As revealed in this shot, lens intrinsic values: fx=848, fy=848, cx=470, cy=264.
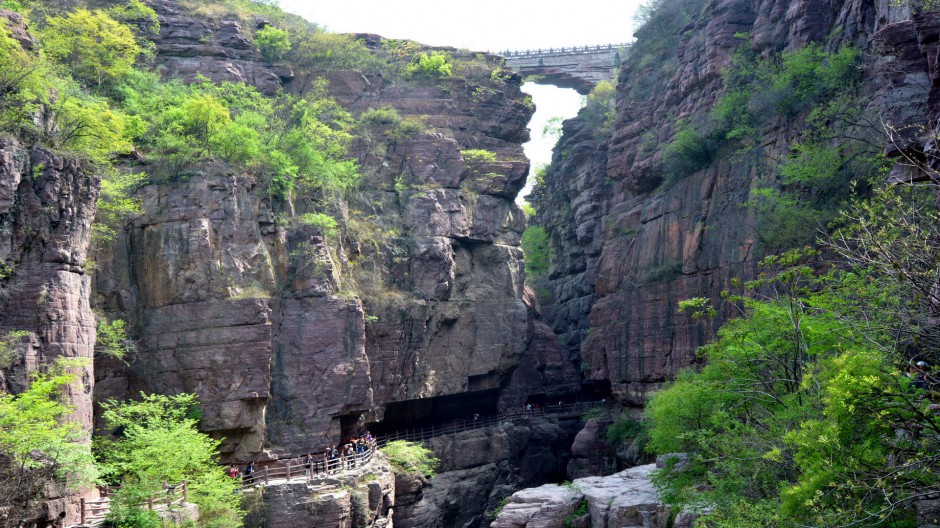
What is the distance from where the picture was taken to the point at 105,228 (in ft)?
96.7

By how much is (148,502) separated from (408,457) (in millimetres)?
14358

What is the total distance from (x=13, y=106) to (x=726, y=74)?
1142 inches

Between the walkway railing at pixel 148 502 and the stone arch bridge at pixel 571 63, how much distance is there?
46431mm

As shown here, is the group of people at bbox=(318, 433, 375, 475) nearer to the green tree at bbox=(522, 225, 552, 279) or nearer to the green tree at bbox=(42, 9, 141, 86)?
Result: the green tree at bbox=(42, 9, 141, 86)

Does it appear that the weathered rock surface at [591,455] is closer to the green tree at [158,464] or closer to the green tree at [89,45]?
the green tree at [158,464]

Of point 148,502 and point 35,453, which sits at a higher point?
point 35,453

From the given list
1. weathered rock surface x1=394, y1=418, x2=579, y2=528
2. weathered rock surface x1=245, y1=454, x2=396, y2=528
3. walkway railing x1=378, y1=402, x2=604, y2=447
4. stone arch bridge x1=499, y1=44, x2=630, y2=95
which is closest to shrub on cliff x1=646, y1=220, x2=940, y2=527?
weathered rock surface x1=245, y1=454, x2=396, y2=528

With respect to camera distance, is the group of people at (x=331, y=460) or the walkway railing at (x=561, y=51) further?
the walkway railing at (x=561, y=51)

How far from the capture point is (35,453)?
71.6ft

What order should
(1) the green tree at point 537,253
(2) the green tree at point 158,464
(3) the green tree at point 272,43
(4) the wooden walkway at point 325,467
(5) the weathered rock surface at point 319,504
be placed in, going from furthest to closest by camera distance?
(1) the green tree at point 537,253 → (3) the green tree at point 272,43 → (5) the weathered rock surface at point 319,504 → (4) the wooden walkway at point 325,467 → (2) the green tree at point 158,464

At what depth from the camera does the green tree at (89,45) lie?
35656 millimetres

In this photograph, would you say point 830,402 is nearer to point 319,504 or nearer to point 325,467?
point 319,504

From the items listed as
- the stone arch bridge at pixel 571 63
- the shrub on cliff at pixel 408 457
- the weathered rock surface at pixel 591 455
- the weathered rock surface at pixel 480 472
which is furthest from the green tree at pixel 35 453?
the stone arch bridge at pixel 571 63

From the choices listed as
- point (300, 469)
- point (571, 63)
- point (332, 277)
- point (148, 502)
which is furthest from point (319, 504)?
point (571, 63)
